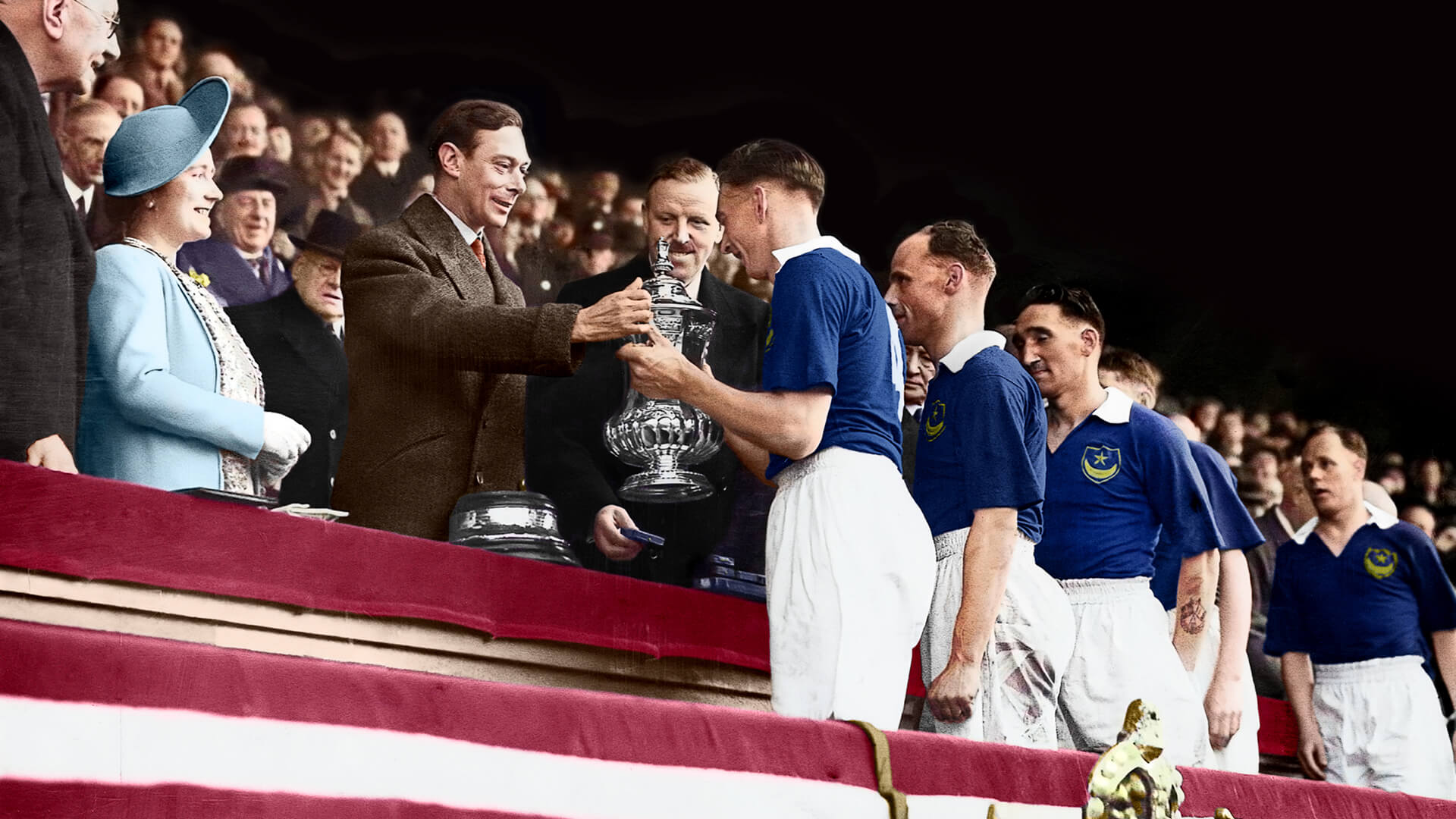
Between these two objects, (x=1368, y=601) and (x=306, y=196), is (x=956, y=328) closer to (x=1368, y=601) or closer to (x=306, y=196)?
(x=306, y=196)

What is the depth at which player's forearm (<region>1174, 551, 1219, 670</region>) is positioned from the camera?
4680 mm

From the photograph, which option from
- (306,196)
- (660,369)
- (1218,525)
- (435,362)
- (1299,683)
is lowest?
(1299,683)

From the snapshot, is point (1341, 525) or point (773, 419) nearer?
point (773, 419)

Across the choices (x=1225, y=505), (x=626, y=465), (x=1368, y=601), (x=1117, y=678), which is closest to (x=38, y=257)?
(x=626, y=465)

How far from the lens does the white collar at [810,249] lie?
3480 millimetres

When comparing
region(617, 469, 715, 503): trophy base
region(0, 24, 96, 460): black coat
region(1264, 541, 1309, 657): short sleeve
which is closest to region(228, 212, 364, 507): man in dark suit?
region(0, 24, 96, 460): black coat

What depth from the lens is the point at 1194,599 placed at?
473 centimetres

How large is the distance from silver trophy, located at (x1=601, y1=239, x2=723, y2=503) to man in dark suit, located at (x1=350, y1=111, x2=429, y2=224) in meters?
0.71

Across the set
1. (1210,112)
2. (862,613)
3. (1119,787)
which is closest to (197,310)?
(862,613)

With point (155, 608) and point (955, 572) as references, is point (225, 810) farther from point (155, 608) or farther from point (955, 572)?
point (955, 572)

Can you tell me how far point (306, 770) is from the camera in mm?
1887

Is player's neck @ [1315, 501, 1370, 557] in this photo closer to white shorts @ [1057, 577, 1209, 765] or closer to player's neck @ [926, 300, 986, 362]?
white shorts @ [1057, 577, 1209, 765]

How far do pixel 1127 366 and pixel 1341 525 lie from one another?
4.11ft

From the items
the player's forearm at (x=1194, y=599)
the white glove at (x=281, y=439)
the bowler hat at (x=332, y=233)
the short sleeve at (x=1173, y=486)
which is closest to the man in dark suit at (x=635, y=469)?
the bowler hat at (x=332, y=233)
